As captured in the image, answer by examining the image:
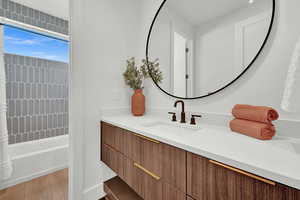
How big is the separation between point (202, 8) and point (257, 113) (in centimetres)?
89

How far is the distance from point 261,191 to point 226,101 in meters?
0.63

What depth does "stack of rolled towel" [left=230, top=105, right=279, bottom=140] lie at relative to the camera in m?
0.60

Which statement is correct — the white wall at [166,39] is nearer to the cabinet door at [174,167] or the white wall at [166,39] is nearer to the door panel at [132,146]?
the door panel at [132,146]

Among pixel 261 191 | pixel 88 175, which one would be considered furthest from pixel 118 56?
pixel 261 191

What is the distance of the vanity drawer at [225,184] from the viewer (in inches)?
14.0

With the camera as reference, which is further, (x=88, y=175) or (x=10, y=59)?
(x=10, y=59)

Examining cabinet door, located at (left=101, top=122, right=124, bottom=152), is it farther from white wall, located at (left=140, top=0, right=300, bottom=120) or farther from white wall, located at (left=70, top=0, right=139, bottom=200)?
white wall, located at (left=140, top=0, right=300, bottom=120)

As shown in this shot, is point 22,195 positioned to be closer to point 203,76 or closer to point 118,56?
point 118,56

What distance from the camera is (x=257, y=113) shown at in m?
0.63

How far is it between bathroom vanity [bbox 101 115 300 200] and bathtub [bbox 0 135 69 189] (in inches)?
60.9

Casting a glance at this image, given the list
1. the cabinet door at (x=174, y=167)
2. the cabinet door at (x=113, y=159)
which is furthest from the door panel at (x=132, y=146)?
the cabinet door at (x=174, y=167)

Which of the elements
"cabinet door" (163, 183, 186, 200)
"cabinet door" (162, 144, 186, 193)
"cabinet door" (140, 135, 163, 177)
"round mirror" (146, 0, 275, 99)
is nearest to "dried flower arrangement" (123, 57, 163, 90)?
"round mirror" (146, 0, 275, 99)

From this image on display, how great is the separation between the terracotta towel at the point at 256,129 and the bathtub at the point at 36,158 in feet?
7.61

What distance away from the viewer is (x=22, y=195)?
53.5 inches
